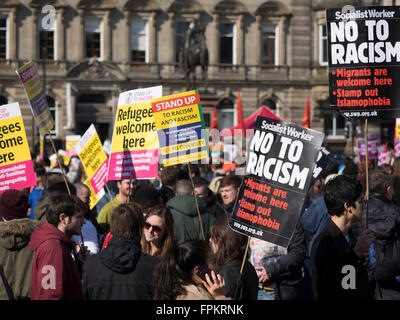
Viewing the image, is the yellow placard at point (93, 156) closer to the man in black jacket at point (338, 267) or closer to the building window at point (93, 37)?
the man in black jacket at point (338, 267)

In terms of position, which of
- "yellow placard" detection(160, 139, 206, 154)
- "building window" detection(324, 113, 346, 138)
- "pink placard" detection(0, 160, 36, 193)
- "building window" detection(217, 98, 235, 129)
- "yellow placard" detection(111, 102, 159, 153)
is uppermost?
"yellow placard" detection(111, 102, 159, 153)

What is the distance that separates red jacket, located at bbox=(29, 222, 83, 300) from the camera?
4883 mm

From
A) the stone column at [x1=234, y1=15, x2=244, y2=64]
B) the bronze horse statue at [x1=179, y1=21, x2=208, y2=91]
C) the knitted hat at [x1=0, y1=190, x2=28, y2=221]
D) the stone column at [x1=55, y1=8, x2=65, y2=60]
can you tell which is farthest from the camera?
the stone column at [x1=234, y1=15, x2=244, y2=64]

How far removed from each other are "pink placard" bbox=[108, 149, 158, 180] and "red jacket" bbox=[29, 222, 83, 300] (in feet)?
10.2

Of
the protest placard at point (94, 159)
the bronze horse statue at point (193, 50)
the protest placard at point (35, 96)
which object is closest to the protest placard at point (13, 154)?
the protest placard at point (94, 159)

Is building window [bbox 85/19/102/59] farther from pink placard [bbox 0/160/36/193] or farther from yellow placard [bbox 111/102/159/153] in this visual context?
pink placard [bbox 0/160/36/193]

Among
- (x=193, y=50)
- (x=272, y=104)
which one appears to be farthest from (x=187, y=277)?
(x=272, y=104)

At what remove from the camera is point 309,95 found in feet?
135

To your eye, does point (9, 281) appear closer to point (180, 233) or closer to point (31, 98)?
point (180, 233)

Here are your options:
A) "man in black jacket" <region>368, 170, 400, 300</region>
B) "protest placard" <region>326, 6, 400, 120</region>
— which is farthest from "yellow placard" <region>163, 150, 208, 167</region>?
"man in black jacket" <region>368, 170, 400, 300</region>

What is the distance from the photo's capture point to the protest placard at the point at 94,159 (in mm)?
9008

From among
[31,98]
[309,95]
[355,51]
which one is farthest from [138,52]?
[355,51]

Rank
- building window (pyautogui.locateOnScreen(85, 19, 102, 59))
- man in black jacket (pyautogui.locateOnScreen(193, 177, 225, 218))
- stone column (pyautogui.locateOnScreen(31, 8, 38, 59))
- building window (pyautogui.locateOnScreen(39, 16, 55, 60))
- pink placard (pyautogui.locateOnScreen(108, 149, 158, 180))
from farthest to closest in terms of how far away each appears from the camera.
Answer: building window (pyautogui.locateOnScreen(85, 19, 102, 59))
building window (pyautogui.locateOnScreen(39, 16, 55, 60))
stone column (pyautogui.locateOnScreen(31, 8, 38, 59))
man in black jacket (pyautogui.locateOnScreen(193, 177, 225, 218))
pink placard (pyautogui.locateOnScreen(108, 149, 158, 180))

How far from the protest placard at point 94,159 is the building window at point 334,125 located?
32.6 meters
